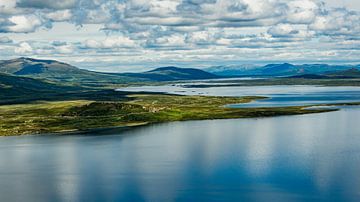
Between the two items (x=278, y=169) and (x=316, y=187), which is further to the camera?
(x=278, y=169)

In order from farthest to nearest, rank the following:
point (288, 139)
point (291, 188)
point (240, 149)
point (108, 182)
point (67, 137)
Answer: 1. point (67, 137)
2. point (288, 139)
3. point (240, 149)
4. point (108, 182)
5. point (291, 188)

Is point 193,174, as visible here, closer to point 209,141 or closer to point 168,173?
point 168,173

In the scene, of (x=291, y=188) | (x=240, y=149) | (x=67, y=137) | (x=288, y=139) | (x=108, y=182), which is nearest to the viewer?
(x=291, y=188)

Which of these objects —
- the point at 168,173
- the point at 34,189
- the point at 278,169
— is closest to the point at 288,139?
the point at 278,169

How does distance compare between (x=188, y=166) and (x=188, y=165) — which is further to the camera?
(x=188, y=165)
